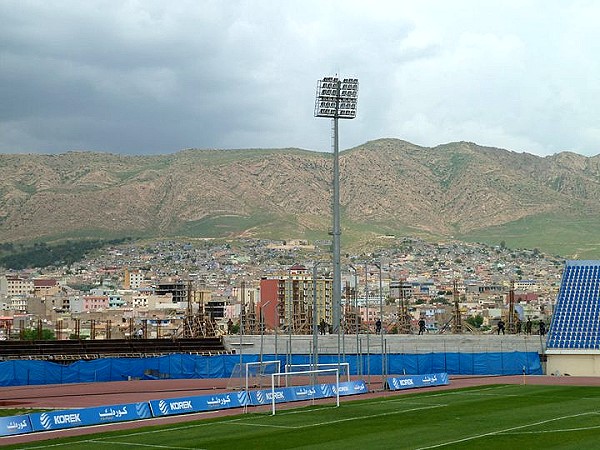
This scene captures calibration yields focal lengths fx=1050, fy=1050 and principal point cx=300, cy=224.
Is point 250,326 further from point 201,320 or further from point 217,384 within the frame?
point 217,384

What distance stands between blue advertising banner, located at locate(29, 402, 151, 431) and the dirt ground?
0.99 meters

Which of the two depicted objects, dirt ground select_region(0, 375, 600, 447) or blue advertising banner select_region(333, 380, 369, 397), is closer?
blue advertising banner select_region(333, 380, 369, 397)

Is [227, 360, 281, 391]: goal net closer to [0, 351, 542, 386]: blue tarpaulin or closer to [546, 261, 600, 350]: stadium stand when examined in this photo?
[0, 351, 542, 386]: blue tarpaulin

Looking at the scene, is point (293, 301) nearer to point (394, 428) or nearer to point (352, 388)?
point (352, 388)

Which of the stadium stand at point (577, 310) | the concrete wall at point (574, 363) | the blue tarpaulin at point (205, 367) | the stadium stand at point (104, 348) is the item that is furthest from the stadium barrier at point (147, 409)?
the stadium stand at point (104, 348)

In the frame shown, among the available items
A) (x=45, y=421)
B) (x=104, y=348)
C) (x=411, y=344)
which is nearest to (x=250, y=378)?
(x=45, y=421)

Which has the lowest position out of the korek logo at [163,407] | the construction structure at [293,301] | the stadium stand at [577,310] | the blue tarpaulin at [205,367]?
the korek logo at [163,407]

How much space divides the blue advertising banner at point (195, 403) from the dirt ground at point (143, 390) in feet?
1.80

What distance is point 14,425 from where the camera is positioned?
33000mm

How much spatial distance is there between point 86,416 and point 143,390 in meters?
20.2

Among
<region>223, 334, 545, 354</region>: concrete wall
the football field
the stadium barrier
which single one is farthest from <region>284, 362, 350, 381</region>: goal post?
<region>223, 334, 545, 354</region>: concrete wall

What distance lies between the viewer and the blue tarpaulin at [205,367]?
205ft

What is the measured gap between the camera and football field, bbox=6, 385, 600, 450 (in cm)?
2991

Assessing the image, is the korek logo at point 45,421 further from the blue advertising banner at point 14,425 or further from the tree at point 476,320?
the tree at point 476,320
